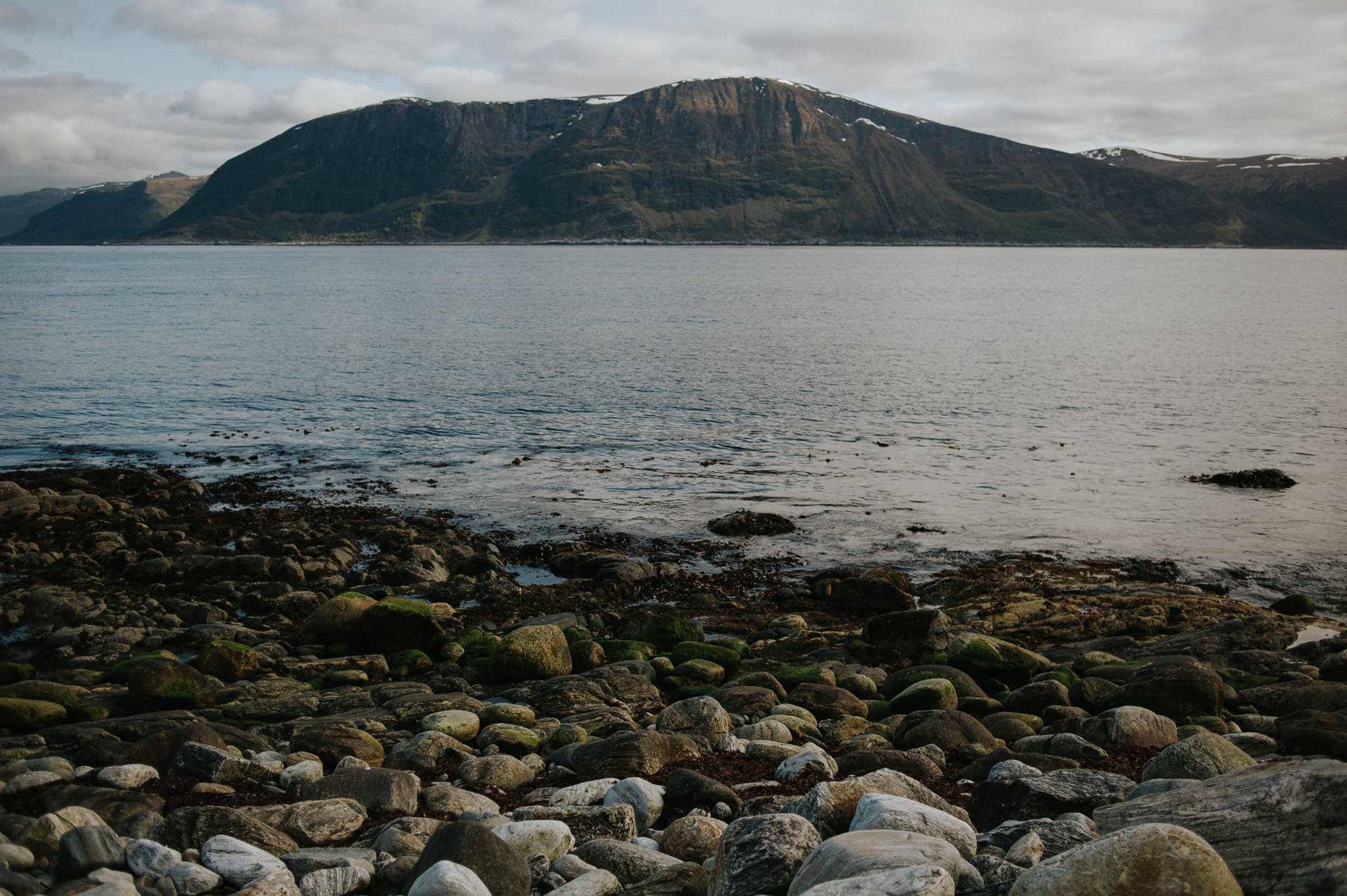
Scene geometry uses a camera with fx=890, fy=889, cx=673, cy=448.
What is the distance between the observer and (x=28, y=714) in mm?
10859

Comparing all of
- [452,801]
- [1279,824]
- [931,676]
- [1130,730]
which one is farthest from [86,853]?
[1130,730]

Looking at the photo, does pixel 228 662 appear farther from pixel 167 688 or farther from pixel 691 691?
pixel 691 691

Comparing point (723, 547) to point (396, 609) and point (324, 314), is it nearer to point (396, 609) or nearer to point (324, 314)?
point (396, 609)

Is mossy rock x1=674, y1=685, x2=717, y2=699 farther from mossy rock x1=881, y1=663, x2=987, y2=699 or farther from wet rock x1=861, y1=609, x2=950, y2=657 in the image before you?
wet rock x1=861, y1=609, x2=950, y2=657

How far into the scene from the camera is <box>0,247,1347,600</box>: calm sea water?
24.5 m

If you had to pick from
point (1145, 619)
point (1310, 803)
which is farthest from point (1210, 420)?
point (1310, 803)

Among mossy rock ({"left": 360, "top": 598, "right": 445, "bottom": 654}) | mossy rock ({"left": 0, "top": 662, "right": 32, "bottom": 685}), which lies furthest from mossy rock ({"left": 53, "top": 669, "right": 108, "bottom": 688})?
mossy rock ({"left": 360, "top": 598, "right": 445, "bottom": 654})

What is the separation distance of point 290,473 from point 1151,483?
2756 centimetres

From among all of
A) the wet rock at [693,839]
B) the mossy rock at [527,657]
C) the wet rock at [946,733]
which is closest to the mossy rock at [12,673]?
the mossy rock at [527,657]

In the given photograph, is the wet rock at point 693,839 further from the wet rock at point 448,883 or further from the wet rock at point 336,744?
the wet rock at point 336,744

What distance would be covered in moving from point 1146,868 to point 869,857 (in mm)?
1581

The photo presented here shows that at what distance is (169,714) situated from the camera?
11.3 meters

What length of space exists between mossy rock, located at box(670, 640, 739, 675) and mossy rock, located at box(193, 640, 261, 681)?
672 cm

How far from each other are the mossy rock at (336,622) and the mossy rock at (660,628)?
4.71 m
